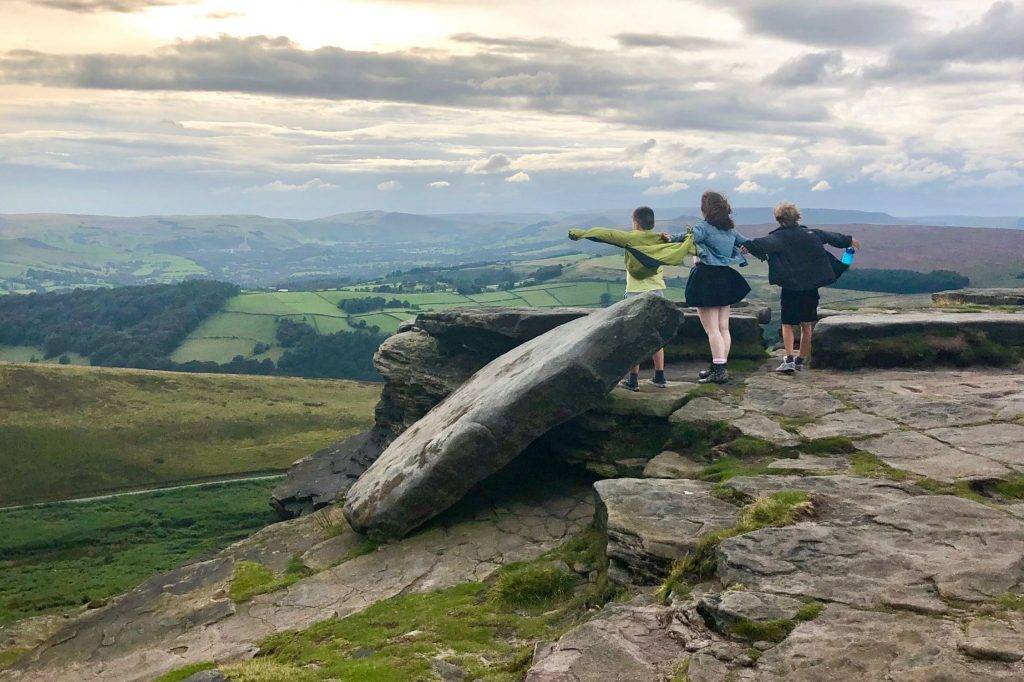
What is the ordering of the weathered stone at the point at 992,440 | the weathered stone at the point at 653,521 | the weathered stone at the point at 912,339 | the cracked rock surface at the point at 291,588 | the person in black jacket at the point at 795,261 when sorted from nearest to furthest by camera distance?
the weathered stone at the point at 653,521 < the weathered stone at the point at 992,440 < the cracked rock surface at the point at 291,588 < the weathered stone at the point at 912,339 < the person in black jacket at the point at 795,261

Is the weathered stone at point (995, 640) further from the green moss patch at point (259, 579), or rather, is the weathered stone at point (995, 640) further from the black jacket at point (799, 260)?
the green moss patch at point (259, 579)

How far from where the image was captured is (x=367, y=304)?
187 metres

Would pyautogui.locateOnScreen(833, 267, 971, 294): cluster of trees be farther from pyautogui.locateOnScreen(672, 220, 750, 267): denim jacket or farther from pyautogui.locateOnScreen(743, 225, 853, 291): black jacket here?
pyautogui.locateOnScreen(672, 220, 750, 267): denim jacket

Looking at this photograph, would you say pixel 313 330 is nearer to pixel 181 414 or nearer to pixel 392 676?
pixel 181 414

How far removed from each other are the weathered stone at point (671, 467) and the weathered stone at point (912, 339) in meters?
5.73

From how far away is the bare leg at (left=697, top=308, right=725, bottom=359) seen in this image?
18.2 m

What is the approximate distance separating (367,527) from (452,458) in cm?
269

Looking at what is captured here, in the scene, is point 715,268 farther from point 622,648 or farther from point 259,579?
point 259,579

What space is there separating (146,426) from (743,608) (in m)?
66.0

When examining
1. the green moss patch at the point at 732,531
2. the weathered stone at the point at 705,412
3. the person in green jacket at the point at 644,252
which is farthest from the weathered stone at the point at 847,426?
the person in green jacket at the point at 644,252

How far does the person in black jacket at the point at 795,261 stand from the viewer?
1834 centimetres

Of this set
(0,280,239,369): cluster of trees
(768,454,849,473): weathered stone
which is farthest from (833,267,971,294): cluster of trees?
(0,280,239,369): cluster of trees

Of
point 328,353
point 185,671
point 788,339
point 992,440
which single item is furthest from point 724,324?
point 328,353

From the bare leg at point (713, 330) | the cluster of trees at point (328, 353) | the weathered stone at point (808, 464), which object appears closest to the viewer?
the weathered stone at point (808, 464)
